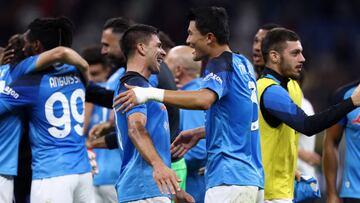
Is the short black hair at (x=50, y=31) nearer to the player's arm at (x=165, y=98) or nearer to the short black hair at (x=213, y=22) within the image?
the short black hair at (x=213, y=22)

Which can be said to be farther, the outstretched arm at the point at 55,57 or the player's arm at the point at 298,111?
the outstretched arm at the point at 55,57

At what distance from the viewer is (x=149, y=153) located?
686cm

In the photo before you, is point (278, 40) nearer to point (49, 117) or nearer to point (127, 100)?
point (127, 100)

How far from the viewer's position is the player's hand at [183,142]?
7805 mm

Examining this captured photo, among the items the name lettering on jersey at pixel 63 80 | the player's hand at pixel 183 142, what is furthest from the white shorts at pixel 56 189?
the player's hand at pixel 183 142

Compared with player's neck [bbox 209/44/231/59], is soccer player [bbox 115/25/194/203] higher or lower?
lower

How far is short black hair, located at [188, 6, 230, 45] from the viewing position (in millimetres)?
7207

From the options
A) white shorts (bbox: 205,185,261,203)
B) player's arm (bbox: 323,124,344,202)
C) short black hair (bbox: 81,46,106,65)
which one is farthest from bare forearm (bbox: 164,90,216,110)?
short black hair (bbox: 81,46,106,65)

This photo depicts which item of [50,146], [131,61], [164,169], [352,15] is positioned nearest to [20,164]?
[50,146]

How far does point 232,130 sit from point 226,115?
0.13m

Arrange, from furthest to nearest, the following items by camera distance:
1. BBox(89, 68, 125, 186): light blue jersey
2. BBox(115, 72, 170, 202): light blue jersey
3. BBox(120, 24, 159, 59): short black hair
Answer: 1. BBox(89, 68, 125, 186): light blue jersey
2. BBox(120, 24, 159, 59): short black hair
3. BBox(115, 72, 170, 202): light blue jersey

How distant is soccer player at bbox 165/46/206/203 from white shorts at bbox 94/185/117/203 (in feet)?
3.43

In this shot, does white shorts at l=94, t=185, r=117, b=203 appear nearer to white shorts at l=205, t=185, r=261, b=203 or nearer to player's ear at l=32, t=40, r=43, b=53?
player's ear at l=32, t=40, r=43, b=53

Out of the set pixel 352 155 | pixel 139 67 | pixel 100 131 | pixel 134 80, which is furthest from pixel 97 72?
pixel 134 80
